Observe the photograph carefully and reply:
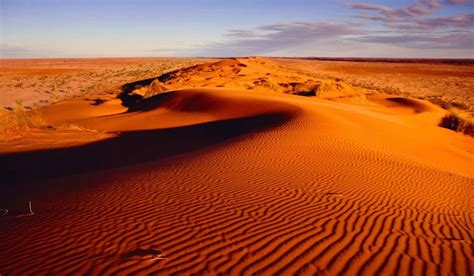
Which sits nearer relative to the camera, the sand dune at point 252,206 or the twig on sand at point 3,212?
the sand dune at point 252,206

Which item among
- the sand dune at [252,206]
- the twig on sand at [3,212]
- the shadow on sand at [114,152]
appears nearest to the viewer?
the sand dune at [252,206]

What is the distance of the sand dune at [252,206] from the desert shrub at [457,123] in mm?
5877

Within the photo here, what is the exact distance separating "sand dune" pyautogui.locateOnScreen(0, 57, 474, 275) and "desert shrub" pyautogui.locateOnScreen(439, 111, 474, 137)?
5.88m

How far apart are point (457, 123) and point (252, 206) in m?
16.8

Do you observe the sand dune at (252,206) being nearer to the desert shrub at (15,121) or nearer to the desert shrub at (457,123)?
the desert shrub at (15,121)

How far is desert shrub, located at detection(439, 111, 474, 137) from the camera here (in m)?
19.0

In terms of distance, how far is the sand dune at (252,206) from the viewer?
15.3ft

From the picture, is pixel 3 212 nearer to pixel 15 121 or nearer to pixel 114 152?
pixel 114 152

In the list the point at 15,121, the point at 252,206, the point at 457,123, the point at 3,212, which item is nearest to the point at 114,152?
the point at 15,121

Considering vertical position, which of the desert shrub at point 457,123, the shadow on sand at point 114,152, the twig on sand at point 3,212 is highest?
the twig on sand at point 3,212

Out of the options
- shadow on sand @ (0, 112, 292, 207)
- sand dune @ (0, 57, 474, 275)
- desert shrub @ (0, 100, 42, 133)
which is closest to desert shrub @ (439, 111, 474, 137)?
sand dune @ (0, 57, 474, 275)

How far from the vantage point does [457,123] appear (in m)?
19.5

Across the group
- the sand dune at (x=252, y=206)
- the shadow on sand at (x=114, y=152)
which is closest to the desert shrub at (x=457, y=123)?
the sand dune at (x=252, y=206)

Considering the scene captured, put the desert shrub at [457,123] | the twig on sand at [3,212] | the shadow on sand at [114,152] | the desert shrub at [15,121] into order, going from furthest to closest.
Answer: the desert shrub at [457,123]
the desert shrub at [15,121]
the shadow on sand at [114,152]
the twig on sand at [3,212]
